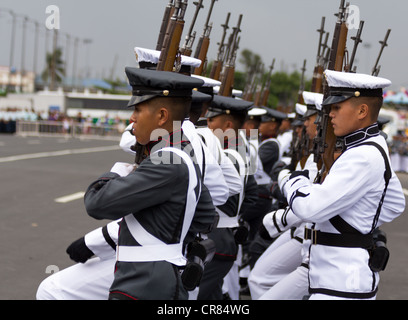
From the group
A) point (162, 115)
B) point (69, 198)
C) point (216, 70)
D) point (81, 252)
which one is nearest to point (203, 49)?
point (216, 70)

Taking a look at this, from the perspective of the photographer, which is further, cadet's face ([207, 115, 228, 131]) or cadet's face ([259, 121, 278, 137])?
cadet's face ([259, 121, 278, 137])

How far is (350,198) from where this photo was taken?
138 inches

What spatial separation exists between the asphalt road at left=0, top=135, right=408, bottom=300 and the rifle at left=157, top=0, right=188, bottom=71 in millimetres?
3297

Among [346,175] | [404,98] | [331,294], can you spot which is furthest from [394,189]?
[404,98]

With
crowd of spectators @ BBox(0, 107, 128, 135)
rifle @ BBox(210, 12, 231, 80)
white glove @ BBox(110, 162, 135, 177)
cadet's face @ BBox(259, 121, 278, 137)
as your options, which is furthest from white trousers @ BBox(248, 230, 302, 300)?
crowd of spectators @ BBox(0, 107, 128, 135)

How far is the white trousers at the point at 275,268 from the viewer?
5.43m

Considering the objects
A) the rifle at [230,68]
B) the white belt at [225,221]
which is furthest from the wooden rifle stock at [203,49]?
the white belt at [225,221]

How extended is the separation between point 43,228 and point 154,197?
23.9 feet

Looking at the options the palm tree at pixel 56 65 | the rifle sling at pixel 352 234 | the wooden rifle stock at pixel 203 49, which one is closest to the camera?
the rifle sling at pixel 352 234

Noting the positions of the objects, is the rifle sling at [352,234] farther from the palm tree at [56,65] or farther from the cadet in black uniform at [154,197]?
the palm tree at [56,65]

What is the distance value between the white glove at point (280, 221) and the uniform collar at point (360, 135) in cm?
129

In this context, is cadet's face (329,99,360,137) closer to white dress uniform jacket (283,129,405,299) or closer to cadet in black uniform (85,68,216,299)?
white dress uniform jacket (283,129,405,299)

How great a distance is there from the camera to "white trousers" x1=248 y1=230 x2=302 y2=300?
17.8 feet

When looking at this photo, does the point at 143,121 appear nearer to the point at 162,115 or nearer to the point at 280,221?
the point at 162,115
